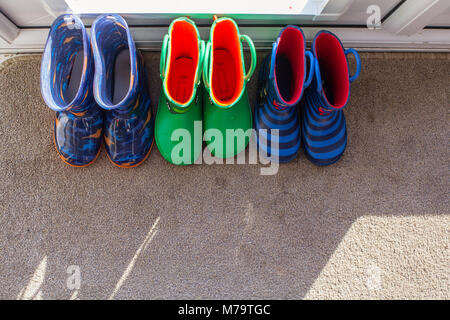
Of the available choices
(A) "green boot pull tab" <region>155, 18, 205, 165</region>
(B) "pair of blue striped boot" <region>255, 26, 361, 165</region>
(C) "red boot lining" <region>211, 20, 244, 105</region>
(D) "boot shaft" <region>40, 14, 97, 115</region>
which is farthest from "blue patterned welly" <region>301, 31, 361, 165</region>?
(D) "boot shaft" <region>40, 14, 97, 115</region>

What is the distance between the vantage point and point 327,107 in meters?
0.83

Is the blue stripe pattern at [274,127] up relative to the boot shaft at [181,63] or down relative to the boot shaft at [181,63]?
down

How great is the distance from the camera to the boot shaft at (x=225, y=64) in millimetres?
807

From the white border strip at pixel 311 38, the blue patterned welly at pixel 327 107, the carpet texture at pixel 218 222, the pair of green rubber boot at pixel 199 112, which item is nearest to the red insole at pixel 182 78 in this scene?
the pair of green rubber boot at pixel 199 112

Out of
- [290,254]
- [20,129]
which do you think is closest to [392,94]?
[290,254]

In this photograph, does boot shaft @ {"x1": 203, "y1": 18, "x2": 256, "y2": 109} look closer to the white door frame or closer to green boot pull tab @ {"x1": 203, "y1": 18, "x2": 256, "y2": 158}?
green boot pull tab @ {"x1": 203, "y1": 18, "x2": 256, "y2": 158}

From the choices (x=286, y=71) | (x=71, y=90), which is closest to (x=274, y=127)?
(x=286, y=71)

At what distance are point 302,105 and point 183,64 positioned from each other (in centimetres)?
42

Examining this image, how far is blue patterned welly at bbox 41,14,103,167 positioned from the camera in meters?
0.82

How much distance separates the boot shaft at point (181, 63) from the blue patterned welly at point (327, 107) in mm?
349

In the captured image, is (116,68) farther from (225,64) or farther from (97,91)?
(225,64)

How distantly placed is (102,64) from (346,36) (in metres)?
0.79

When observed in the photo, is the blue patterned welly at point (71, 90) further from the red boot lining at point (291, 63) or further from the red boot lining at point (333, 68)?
the red boot lining at point (333, 68)
